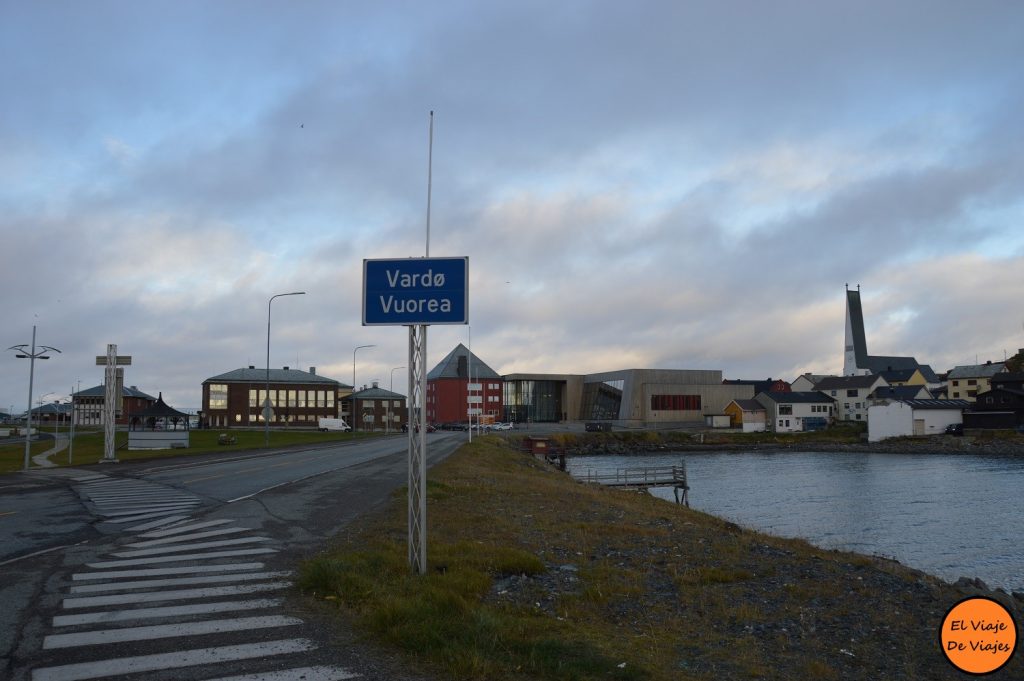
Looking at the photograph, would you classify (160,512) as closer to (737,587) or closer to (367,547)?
(367,547)

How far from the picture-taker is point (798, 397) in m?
135

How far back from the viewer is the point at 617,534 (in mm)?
16203

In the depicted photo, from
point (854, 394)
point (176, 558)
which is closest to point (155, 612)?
point (176, 558)

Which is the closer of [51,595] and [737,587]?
[51,595]

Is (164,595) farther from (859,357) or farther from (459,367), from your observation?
(859,357)

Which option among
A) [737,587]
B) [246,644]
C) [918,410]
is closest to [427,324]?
[246,644]

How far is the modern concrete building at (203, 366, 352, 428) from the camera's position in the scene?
127312mm

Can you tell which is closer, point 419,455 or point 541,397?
point 419,455

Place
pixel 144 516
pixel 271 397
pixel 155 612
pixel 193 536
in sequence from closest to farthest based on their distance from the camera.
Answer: pixel 155 612
pixel 193 536
pixel 144 516
pixel 271 397

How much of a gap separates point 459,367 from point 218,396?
1754 inches

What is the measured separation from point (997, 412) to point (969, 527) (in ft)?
311

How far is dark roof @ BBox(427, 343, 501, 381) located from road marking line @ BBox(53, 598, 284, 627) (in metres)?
130

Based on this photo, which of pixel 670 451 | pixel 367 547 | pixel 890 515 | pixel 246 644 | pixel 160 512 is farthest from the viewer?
pixel 670 451

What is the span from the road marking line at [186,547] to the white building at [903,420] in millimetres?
115764
